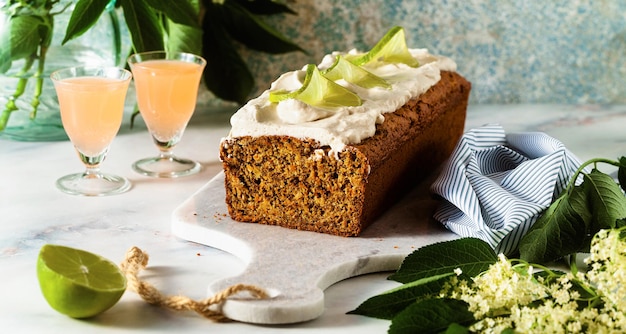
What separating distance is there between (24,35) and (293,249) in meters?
0.99

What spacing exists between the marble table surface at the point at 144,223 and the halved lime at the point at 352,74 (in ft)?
1.47

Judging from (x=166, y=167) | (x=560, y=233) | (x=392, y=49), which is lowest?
(x=166, y=167)

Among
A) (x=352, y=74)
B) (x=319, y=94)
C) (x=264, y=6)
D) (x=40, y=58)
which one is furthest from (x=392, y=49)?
(x=40, y=58)

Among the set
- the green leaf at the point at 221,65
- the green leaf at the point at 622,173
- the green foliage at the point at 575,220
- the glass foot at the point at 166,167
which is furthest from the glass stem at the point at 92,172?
the green leaf at the point at 622,173

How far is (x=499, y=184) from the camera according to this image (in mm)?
2076

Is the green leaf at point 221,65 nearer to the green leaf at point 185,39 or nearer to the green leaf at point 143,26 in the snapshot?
the green leaf at point 185,39

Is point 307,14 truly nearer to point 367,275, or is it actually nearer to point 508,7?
point 508,7

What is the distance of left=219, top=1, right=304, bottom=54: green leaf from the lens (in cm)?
280

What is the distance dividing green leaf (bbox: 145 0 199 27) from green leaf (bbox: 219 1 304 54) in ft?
0.94

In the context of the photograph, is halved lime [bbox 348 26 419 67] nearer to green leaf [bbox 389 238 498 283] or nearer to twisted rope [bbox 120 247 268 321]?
green leaf [bbox 389 238 498 283]

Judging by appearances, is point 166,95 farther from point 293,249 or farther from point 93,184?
point 293,249

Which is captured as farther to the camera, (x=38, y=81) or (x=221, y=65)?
(x=221, y=65)

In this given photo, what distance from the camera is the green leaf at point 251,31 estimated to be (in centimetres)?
280

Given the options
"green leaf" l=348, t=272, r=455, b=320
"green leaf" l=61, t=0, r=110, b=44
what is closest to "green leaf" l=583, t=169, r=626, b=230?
"green leaf" l=348, t=272, r=455, b=320
